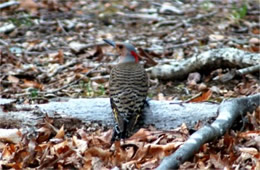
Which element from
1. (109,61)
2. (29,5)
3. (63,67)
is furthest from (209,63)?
(29,5)

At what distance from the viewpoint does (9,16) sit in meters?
13.0

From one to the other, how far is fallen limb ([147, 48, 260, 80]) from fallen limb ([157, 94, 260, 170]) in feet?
6.41

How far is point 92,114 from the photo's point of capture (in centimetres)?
607

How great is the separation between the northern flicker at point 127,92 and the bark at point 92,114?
0.21 m

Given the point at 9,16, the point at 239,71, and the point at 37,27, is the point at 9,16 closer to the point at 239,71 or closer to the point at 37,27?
the point at 37,27

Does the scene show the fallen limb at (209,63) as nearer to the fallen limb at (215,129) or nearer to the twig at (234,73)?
the twig at (234,73)

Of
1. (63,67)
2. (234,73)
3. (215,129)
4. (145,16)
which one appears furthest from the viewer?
(145,16)

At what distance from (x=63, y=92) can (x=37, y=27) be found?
4604 mm

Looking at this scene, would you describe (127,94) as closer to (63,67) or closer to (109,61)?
(63,67)

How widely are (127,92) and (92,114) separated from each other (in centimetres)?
47

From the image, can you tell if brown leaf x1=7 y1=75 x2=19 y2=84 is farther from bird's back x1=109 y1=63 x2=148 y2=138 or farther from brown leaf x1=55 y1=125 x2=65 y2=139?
brown leaf x1=55 y1=125 x2=65 y2=139

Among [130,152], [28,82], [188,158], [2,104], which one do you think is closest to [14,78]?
[28,82]

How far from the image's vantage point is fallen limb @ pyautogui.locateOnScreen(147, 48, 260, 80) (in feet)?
26.3

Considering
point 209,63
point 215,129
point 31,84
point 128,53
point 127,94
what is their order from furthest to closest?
1. point 31,84
2. point 209,63
3. point 128,53
4. point 127,94
5. point 215,129
